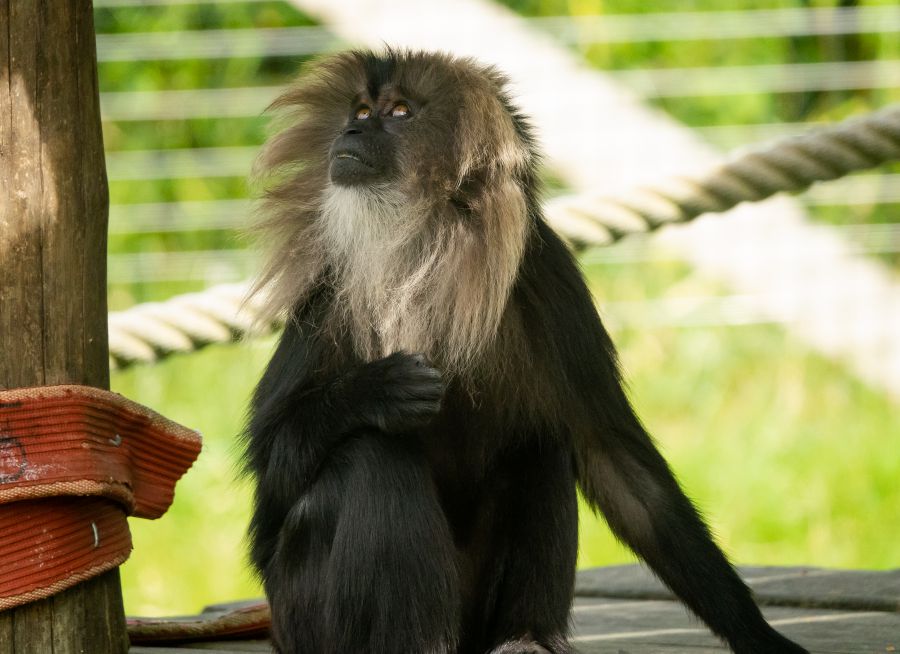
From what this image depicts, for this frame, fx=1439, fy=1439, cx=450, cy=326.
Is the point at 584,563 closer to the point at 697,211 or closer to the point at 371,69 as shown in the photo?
the point at 697,211

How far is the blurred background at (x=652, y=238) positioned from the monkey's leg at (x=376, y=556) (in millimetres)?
2701

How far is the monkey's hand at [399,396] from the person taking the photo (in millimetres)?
2406

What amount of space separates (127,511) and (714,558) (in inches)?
42.3

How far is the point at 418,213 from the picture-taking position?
2.75m

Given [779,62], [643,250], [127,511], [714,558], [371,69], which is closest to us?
[127,511]

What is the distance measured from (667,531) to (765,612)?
2.01ft

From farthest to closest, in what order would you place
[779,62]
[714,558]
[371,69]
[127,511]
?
[779,62] → [371,69] → [714,558] → [127,511]

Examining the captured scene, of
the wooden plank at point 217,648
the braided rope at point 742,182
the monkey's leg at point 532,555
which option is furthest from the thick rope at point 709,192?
the monkey's leg at point 532,555

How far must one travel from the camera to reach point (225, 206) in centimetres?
729

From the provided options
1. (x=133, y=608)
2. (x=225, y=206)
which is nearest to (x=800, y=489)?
(x=133, y=608)

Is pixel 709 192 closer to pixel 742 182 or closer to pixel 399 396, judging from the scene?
pixel 742 182

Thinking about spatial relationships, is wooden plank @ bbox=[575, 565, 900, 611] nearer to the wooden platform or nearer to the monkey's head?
the wooden platform

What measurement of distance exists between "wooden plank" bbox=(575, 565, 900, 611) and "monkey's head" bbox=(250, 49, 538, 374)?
3.65 ft

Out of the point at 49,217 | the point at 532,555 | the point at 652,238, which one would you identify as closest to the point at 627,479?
the point at 532,555
